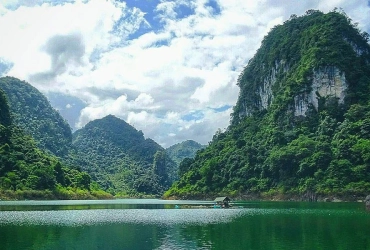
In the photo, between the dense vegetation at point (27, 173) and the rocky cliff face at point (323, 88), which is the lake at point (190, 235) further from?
the rocky cliff face at point (323, 88)

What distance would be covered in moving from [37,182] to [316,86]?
3839 inches

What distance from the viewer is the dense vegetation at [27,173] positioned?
11408 cm

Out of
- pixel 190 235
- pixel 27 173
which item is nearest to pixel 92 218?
pixel 190 235

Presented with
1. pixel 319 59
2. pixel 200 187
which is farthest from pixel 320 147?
pixel 200 187

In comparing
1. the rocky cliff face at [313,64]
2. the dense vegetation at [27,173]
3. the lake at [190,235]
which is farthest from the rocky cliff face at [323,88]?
the lake at [190,235]

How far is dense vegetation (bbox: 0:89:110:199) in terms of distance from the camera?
114 m

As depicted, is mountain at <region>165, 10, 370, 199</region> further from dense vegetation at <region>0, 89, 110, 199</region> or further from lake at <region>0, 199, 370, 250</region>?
lake at <region>0, 199, 370, 250</region>

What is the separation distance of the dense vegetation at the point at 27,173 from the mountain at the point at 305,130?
4385cm

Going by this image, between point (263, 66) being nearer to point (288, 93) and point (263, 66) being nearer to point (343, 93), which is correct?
point (288, 93)

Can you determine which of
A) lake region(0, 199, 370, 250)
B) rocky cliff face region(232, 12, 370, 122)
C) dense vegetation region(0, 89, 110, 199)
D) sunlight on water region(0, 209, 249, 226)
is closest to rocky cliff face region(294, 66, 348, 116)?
rocky cliff face region(232, 12, 370, 122)

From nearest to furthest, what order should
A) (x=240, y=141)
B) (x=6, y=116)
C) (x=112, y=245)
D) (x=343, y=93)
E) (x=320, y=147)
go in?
1. (x=112, y=245)
2. (x=320, y=147)
3. (x=343, y=93)
4. (x=6, y=116)
5. (x=240, y=141)

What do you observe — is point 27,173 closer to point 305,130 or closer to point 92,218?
point 92,218

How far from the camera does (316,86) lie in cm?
14650

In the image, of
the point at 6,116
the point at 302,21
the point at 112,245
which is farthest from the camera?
the point at 302,21
